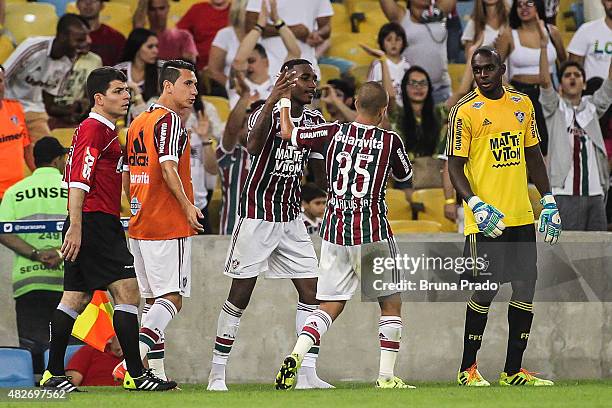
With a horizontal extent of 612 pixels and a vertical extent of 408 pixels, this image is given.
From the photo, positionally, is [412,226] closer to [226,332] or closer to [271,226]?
[271,226]

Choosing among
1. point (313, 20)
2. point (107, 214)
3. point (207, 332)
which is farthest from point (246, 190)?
point (313, 20)

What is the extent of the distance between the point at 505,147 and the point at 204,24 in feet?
21.1

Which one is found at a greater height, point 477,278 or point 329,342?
point 477,278

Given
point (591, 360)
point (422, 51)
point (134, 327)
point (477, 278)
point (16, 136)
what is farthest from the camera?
point (422, 51)

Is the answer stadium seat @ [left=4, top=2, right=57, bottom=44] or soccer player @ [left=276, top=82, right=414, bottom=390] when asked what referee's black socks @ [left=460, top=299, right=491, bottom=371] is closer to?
soccer player @ [left=276, top=82, right=414, bottom=390]

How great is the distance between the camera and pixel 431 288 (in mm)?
10617

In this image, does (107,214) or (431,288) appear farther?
(431,288)

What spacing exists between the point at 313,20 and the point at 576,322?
5.16 meters

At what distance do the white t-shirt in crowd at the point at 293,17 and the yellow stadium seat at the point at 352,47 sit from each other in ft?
3.16

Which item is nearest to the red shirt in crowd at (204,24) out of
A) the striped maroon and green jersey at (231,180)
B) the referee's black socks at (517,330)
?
the striped maroon and green jersey at (231,180)

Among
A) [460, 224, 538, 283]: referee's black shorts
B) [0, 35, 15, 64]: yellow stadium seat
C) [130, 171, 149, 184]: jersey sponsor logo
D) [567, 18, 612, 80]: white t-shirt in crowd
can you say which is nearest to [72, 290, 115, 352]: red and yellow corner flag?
[130, 171, 149, 184]: jersey sponsor logo

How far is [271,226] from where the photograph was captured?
9.20 meters

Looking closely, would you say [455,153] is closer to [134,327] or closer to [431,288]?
[431,288]

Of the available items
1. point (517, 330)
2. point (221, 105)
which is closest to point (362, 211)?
point (517, 330)
